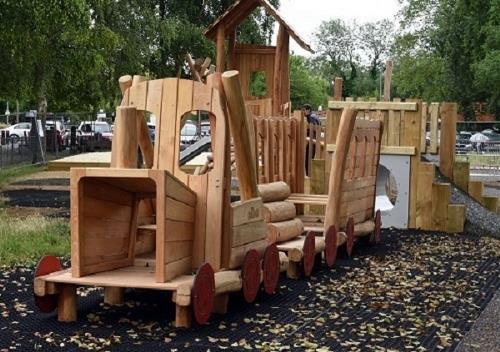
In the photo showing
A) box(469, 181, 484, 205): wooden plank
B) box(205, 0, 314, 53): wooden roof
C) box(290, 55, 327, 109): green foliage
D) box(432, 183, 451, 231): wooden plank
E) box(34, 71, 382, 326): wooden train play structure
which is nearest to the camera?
box(34, 71, 382, 326): wooden train play structure

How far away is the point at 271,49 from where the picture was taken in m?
15.7

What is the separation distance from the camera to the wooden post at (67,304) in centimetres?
643

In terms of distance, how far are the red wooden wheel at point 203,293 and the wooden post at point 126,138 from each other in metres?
1.06

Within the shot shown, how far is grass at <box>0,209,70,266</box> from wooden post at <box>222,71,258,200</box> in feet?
9.97

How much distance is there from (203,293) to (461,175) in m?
10.2

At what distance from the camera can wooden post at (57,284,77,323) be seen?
643 centimetres

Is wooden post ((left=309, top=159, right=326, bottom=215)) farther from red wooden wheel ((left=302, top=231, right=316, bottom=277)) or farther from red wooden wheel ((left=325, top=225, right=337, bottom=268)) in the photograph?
red wooden wheel ((left=302, top=231, right=316, bottom=277))

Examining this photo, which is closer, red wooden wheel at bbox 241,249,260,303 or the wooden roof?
red wooden wheel at bbox 241,249,260,303

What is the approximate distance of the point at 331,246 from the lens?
31.5 feet

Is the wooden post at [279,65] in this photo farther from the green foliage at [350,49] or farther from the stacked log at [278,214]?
the green foliage at [350,49]

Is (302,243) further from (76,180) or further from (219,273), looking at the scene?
(76,180)

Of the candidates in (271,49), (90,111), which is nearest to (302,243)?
(271,49)

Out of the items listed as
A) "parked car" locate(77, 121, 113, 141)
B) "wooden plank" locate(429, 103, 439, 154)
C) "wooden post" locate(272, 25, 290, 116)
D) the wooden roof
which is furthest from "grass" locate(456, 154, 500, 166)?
"wooden post" locate(272, 25, 290, 116)

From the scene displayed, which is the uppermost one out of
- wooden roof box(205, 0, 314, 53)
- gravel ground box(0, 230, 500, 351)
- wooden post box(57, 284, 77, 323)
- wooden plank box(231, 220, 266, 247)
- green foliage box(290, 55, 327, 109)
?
green foliage box(290, 55, 327, 109)
